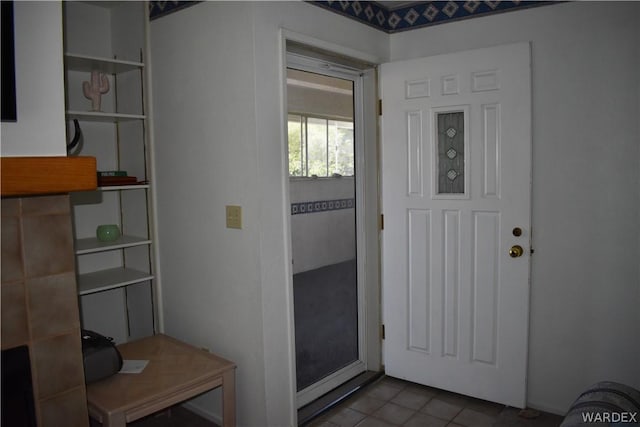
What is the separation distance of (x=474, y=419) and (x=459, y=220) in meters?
1.14

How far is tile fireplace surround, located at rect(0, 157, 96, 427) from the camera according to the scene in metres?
1.68

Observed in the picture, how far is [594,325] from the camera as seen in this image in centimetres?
265

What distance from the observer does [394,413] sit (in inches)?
114

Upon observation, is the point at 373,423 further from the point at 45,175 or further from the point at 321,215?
the point at 321,215

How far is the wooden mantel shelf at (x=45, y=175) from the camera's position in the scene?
1517 millimetres

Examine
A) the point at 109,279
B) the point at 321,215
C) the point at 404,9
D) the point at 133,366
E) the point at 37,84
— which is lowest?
the point at 133,366

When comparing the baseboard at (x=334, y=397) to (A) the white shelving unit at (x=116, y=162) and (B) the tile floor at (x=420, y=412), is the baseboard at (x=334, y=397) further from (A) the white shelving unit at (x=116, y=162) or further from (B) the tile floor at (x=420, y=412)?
(A) the white shelving unit at (x=116, y=162)

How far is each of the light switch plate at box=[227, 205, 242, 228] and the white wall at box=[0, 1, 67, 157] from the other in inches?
38.9

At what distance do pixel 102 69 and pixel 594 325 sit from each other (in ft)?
10.3

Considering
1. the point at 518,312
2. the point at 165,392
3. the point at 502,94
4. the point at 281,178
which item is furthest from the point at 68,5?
the point at 518,312

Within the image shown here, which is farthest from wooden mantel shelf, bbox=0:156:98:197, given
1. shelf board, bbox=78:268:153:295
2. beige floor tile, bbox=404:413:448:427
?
beige floor tile, bbox=404:413:448:427

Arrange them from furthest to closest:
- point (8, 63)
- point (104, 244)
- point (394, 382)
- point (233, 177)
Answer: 1. point (394, 382)
2. point (104, 244)
3. point (233, 177)
4. point (8, 63)

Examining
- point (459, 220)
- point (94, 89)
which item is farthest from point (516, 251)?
point (94, 89)

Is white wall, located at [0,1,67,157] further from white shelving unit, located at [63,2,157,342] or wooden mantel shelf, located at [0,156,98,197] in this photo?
white shelving unit, located at [63,2,157,342]
